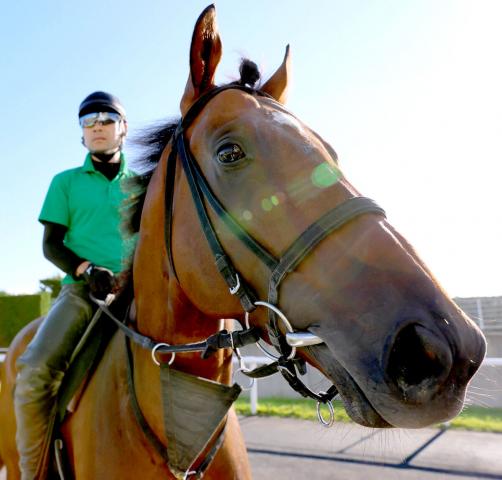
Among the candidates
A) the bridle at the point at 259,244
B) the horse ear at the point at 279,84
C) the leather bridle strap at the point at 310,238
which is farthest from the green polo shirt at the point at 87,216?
the leather bridle strap at the point at 310,238

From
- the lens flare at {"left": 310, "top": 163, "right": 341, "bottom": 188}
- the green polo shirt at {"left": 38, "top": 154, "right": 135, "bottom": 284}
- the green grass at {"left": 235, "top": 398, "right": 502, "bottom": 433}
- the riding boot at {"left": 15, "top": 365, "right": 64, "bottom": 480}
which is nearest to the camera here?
the lens flare at {"left": 310, "top": 163, "right": 341, "bottom": 188}

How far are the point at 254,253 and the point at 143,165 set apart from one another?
114cm

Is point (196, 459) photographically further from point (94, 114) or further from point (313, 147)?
point (94, 114)

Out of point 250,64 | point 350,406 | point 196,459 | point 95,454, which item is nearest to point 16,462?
point 95,454

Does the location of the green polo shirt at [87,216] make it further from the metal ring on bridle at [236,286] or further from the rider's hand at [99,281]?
the metal ring on bridle at [236,286]

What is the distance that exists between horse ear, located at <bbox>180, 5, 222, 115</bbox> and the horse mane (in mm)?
303

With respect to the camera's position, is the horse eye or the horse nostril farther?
the horse eye

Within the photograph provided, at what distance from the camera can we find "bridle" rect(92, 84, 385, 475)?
142 centimetres

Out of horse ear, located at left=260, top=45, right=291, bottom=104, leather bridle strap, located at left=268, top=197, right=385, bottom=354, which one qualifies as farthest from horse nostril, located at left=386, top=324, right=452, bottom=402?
horse ear, located at left=260, top=45, right=291, bottom=104

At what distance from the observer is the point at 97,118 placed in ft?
9.59

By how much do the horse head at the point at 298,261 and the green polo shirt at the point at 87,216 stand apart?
74 cm

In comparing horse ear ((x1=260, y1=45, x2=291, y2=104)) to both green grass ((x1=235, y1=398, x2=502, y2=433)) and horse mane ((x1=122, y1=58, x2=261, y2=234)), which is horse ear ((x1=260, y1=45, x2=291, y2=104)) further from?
green grass ((x1=235, y1=398, x2=502, y2=433))

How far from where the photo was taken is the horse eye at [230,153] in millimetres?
1711

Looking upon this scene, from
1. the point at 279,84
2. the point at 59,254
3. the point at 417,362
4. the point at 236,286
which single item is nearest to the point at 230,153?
the point at 236,286
